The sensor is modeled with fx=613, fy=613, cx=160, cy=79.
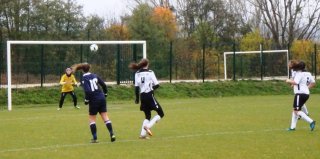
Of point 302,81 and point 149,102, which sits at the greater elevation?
point 302,81

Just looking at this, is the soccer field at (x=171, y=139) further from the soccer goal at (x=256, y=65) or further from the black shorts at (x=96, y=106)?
the soccer goal at (x=256, y=65)

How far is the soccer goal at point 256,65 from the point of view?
4653 centimetres

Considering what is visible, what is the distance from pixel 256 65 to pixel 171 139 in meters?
34.6

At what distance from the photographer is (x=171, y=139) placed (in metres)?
14.4

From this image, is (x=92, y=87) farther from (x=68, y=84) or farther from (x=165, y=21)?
(x=165, y=21)

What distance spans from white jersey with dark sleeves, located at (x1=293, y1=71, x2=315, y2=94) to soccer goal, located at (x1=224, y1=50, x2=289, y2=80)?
28.3 metres

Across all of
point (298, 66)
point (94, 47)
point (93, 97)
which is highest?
point (94, 47)

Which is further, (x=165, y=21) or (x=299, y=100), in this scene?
(x=165, y=21)

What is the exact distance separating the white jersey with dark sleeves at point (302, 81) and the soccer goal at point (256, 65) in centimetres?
2831

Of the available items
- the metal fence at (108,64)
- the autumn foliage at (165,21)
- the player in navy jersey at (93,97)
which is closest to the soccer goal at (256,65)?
the metal fence at (108,64)

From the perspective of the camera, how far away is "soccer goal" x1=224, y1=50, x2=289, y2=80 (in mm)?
46531

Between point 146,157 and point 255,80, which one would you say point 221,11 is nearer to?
point 255,80

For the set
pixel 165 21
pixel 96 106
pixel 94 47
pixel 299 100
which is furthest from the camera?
pixel 165 21

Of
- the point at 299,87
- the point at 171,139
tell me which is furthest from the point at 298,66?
the point at 171,139
